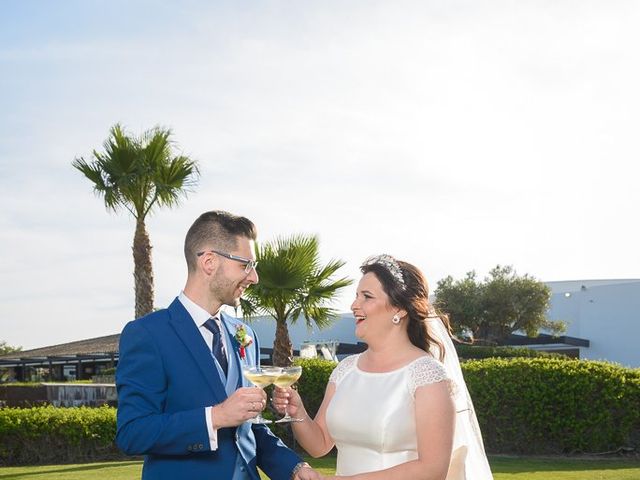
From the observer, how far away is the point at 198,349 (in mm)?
4656

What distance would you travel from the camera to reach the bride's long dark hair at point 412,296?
5484mm

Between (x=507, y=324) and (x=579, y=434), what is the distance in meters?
40.0

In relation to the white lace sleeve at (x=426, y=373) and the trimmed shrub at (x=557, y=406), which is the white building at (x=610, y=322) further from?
the white lace sleeve at (x=426, y=373)

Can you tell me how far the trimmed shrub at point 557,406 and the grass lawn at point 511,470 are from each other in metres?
0.53

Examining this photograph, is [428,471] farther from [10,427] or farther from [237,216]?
[10,427]

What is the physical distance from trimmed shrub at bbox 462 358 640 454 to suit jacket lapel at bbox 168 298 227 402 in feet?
41.9

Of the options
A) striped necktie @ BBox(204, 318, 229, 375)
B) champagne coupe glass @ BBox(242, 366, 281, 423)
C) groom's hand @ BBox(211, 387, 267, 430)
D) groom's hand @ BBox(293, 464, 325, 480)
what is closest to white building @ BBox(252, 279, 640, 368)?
groom's hand @ BBox(293, 464, 325, 480)

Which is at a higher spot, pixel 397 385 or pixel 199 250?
pixel 199 250

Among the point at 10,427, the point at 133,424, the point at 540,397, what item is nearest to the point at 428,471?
the point at 133,424

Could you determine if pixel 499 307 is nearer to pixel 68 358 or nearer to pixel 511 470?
pixel 68 358

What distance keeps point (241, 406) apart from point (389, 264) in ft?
5.47

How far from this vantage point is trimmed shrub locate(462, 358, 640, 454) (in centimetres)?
1658

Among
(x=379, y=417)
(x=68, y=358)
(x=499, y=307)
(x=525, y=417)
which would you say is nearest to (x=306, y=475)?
(x=379, y=417)

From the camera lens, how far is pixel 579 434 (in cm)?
1659
